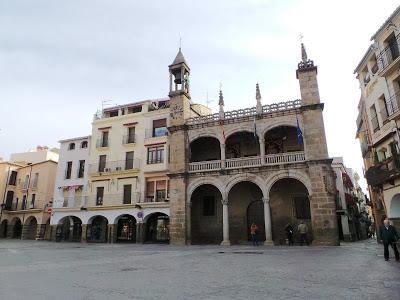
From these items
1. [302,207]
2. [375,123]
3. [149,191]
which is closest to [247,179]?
[302,207]

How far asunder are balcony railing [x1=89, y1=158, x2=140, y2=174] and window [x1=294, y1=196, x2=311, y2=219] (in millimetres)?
14810

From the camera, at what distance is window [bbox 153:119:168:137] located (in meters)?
30.2

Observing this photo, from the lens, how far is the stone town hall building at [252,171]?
20.8m

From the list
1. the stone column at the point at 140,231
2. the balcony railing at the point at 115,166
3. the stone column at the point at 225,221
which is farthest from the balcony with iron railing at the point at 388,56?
the stone column at the point at 140,231

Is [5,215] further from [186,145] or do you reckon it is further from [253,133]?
[253,133]

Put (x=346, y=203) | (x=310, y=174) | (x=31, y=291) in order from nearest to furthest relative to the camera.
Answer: (x=31, y=291), (x=310, y=174), (x=346, y=203)

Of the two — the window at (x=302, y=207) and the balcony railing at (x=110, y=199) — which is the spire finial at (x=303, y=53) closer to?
the window at (x=302, y=207)

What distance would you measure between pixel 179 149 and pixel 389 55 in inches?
607

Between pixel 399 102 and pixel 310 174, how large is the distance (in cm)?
652

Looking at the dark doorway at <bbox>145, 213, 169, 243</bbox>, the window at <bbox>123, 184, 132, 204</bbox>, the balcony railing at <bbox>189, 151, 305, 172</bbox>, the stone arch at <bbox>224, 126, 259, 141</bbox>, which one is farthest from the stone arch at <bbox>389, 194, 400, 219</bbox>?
the window at <bbox>123, 184, 132, 204</bbox>

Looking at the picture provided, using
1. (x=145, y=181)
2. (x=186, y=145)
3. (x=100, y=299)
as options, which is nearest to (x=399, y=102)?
(x=186, y=145)

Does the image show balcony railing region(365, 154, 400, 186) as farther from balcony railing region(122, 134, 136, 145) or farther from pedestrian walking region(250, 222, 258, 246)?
balcony railing region(122, 134, 136, 145)

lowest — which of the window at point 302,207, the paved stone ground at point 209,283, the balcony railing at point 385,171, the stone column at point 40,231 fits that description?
the paved stone ground at point 209,283

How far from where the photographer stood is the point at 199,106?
32.8m
